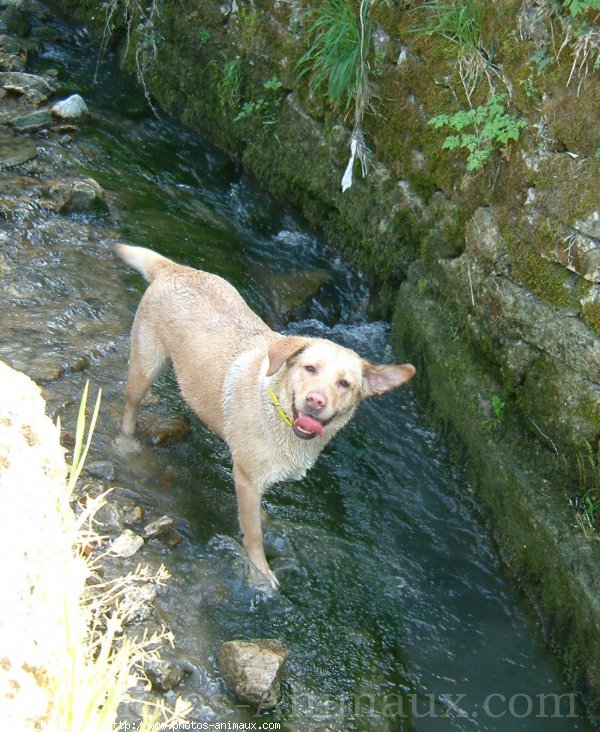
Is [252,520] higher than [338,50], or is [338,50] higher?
[338,50]

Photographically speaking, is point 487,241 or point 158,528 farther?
point 487,241

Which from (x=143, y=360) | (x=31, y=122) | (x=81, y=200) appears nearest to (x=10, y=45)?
(x=31, y=122)

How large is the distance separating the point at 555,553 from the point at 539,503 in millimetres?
336

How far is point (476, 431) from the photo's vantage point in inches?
218

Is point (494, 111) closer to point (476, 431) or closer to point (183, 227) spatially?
point (476, 431)

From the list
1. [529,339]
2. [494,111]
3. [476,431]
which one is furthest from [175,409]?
[494,111]

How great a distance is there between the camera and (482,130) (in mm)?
5613

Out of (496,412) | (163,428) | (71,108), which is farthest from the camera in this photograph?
(71,108)

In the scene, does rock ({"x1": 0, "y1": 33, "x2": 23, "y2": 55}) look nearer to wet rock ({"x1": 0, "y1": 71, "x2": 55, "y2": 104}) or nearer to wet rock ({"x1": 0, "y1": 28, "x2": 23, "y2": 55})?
wet rock ({"x1": 0, "y1": 28, "x2": 23, "y2": 55})

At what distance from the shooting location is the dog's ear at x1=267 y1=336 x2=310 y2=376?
3.94 meters

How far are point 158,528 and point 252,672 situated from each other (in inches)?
41.3

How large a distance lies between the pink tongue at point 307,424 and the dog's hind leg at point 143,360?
130 centimetres

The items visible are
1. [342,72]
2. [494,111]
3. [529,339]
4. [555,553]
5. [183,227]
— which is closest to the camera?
[555,553]

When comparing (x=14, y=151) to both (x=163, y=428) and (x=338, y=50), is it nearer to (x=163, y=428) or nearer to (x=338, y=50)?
(x=338, y=50)
